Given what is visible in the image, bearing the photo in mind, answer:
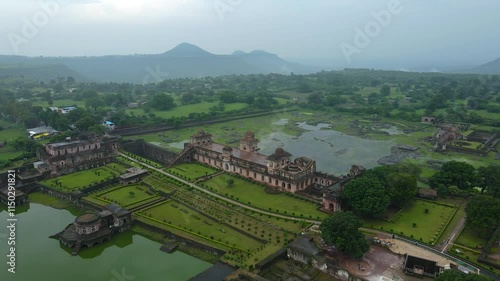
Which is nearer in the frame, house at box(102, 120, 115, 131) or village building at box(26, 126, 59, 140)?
village building at box(26, 126, 59, 140)

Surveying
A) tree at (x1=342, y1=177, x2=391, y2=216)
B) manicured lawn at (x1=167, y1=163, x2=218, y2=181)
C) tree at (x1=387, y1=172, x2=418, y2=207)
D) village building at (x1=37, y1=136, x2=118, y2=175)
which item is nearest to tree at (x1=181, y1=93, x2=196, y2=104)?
village building at (x1=37, y1=136, x2=118, y2=175)

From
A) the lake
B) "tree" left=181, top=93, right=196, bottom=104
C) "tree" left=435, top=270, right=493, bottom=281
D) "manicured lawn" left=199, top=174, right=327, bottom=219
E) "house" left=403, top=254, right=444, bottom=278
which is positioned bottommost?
the lake

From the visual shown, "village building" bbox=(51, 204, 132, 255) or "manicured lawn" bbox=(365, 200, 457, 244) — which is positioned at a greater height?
"manicured lawn" bbox=(365, 200, 457, 244)

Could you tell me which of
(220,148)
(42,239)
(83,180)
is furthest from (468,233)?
(83,180)

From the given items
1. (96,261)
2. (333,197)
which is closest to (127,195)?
(96,261)

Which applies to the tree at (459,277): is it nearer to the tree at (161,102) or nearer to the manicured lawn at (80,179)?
the manicured lawn at (80,179)

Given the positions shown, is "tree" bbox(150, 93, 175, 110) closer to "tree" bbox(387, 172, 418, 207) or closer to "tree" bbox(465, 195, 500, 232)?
"tree" bbox(387, 172, 418, 207)

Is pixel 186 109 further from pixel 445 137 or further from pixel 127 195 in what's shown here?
pixel 445 137
